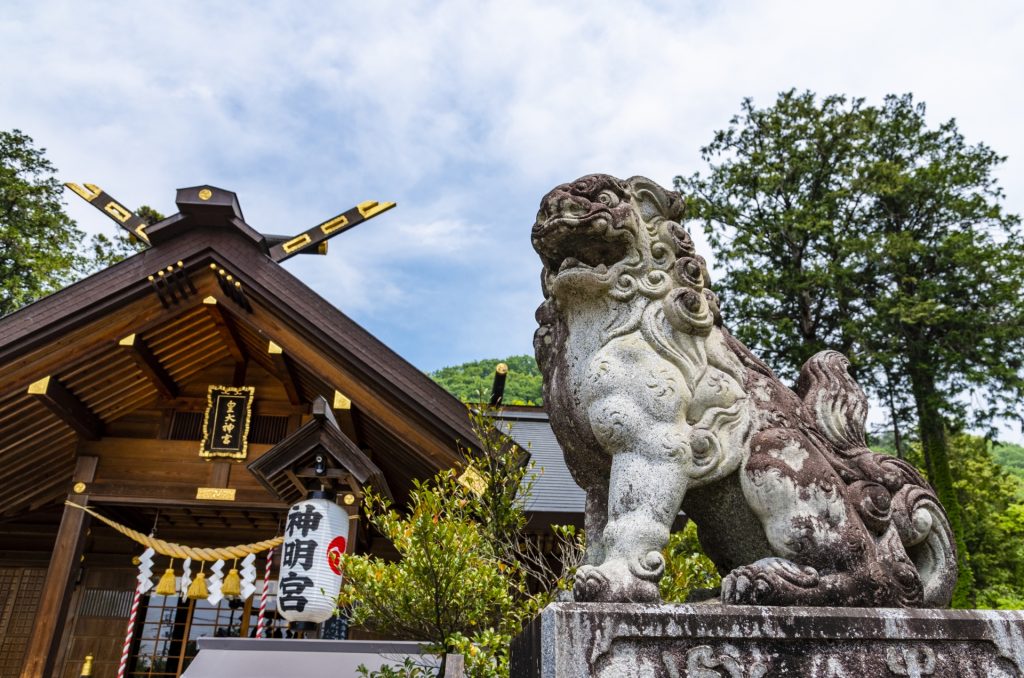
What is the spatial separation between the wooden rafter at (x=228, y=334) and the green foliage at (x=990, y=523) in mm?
14158

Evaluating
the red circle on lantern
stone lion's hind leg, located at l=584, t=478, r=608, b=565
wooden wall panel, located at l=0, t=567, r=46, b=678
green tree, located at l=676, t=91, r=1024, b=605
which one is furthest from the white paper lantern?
green tree, located at l=676, t=91, r=1024, b=605

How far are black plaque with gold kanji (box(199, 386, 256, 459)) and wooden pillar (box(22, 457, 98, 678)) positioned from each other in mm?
1421

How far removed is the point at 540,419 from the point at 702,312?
10412 millimetres

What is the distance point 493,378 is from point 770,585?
21367mm

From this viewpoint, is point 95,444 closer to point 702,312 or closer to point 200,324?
point 200,324

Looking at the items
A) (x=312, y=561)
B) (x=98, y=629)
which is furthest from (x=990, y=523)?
(x=98, y=629)

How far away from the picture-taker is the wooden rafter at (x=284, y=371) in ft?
27.5

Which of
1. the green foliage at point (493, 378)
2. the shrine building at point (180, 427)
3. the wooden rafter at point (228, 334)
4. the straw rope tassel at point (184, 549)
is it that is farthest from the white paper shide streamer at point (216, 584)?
the green foliage at point (493, 378)

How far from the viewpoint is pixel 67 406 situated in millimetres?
8250

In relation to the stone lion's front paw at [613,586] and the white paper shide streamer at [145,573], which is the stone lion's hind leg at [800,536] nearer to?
the stone lion's front paw at [613,586]

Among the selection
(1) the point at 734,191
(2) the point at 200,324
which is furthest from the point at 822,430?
(1) the point at 734,191

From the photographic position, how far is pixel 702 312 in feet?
7.84

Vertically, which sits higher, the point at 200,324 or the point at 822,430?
the point at 200,324

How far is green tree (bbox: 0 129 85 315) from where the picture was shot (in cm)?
1532
